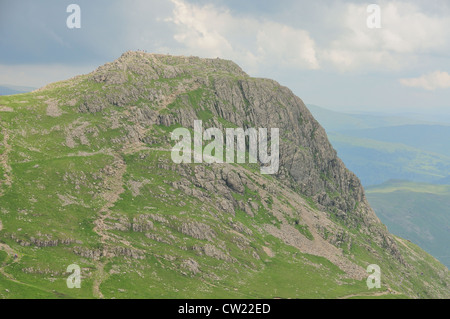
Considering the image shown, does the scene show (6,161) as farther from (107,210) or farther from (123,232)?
(123,232)

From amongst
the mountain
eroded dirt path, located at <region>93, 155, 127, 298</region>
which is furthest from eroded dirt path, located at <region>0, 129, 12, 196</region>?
eroded dirt path, located at <region>93, 155, 127, 298</region>

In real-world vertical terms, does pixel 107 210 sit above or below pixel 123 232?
above

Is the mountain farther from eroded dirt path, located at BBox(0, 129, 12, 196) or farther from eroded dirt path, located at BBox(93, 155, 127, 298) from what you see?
eroded dirt path, located at BBox(0, 129, 12, 196)

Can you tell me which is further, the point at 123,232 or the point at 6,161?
the point at 6,161

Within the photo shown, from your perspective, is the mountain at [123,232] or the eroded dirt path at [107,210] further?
the mountain at [123,232]

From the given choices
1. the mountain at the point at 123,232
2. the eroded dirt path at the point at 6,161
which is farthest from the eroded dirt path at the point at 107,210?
the eroded dirt path at the point at 6,161

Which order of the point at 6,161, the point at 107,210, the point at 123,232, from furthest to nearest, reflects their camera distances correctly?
the point at 107,210, the point at 6,161, the point at 123,232

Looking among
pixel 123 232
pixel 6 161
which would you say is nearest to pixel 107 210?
pixel 123 232

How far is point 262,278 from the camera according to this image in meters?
161

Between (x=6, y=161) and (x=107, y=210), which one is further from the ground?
(x=6, y=161)

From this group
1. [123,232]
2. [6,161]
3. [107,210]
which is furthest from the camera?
[107,210]

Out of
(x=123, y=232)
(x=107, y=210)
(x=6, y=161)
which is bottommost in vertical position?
(x=123, y=232)

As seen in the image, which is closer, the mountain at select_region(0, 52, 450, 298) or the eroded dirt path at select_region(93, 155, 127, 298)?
the eroded dirt path at select_region(93, 155, 127, 298)

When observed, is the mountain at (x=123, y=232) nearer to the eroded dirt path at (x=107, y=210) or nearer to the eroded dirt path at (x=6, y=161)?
the eroded dirt path at (x=107, y=210)
